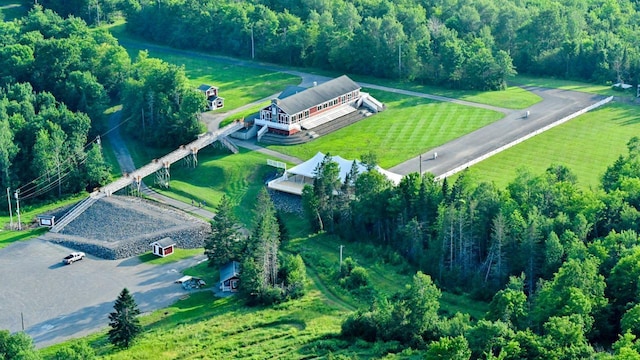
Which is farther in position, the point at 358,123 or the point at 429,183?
the point at 358,123

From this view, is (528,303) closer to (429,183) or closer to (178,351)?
(429,183)

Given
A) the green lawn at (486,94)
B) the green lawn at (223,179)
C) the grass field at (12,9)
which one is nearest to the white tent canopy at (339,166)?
the green lawn at (223,179)

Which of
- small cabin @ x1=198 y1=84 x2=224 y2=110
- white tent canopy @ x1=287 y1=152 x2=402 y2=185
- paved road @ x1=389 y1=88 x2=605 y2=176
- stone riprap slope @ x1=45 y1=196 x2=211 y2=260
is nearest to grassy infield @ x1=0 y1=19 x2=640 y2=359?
small cabin @ x1=198 y1=84 x2=224 y2=110

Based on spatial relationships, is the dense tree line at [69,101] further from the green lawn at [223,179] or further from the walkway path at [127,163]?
the green lawn at [223,179]

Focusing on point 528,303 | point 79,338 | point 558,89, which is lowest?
point 79,338

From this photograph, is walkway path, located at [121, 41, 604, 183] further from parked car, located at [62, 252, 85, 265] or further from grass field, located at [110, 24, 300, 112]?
parked car, located at [62, 252, 85, 265]

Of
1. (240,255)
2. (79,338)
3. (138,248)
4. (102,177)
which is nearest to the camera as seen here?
(79,338)

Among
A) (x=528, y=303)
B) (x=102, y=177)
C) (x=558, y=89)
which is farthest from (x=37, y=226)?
(x=558, y=89)
